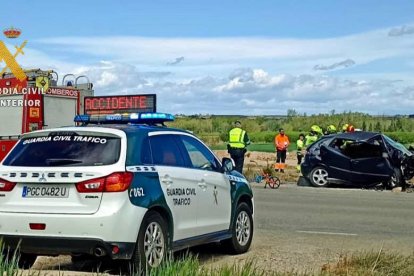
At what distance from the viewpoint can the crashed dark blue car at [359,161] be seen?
20.1 metres

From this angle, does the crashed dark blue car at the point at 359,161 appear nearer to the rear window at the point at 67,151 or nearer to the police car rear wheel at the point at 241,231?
the police car rear wheel at the point at 241,231

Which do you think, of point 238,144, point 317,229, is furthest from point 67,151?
point 238,144

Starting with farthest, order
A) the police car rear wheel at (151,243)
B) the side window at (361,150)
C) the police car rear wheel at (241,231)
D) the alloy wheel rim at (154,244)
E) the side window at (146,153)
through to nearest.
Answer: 1. the side window at (361,150)
2. the police car rear wheel at (241,231)
3. the side window at (146,153)
4. the alloy wheel rim at (154,244)
5. the police car rear wheel at (151,243)

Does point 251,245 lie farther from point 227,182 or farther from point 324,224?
point 324,224

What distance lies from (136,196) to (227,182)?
Answer: 7.59ft

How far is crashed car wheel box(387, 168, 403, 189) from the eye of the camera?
65.7 feet

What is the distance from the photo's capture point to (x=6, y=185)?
7.70 metres

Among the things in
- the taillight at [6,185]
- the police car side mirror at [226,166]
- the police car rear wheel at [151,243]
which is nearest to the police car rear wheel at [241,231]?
the police car side mirror at [226,166]

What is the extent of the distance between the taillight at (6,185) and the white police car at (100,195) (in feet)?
0.03

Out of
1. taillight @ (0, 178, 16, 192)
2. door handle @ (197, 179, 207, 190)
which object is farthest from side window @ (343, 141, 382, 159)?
taillight @ (0, 178, 16, 192)

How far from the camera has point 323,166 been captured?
20859 millimetres

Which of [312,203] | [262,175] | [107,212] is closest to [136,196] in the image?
[107,212]

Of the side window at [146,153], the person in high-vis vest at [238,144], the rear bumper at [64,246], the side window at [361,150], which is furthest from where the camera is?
the person in high-vis vest at [238,144]

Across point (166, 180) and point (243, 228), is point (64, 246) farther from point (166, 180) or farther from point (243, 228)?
point (243, 228)
